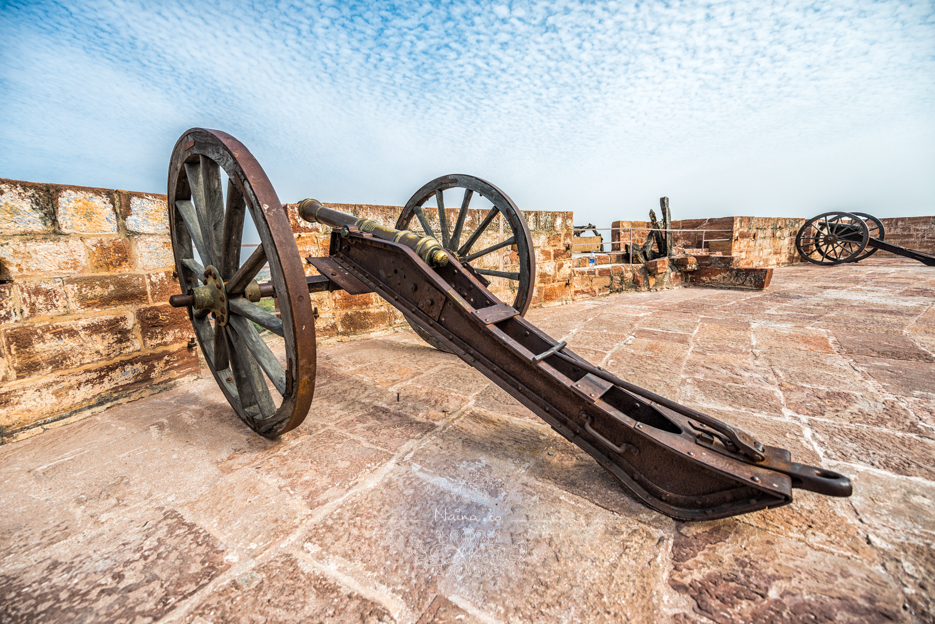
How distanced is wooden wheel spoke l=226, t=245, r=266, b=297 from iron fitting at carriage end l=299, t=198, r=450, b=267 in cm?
61

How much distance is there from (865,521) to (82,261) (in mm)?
3661

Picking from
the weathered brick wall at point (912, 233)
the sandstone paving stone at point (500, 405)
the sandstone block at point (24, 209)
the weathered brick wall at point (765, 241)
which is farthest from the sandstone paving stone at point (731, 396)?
the weathered brick wall at point (912, 233)

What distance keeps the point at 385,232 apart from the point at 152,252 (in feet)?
5.21

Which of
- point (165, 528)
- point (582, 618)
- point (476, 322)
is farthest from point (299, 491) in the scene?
point (582, 618)

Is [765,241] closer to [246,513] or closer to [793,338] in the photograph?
[793,338]

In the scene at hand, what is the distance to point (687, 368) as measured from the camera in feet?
8.57

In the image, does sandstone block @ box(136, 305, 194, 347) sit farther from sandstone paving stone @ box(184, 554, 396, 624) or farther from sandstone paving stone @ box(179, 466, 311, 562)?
sandstone paving stone @ box(184, 554, 396, 624)

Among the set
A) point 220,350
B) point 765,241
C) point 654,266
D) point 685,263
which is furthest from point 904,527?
point 765,241

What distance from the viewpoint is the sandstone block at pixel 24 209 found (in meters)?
1.93

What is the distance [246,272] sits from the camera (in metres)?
1.74

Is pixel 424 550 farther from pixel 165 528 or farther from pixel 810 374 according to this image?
pixel 810 374

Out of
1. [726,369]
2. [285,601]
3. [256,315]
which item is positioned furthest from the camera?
[726,369]

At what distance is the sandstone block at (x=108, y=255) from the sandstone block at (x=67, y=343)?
0.29 meters

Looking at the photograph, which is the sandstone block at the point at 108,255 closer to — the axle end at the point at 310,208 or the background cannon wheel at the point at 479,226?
the axle end at the point at 310,208
